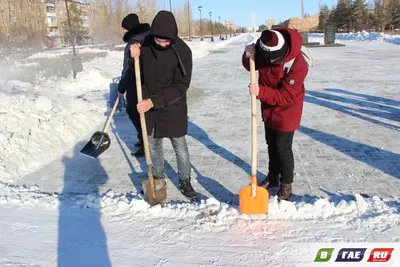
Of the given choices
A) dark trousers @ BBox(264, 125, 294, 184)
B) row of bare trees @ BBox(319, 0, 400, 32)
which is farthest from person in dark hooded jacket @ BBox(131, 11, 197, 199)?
row of bare trees @ BBox(319, 0, 400, 32)

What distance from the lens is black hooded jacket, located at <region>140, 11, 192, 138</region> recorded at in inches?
114

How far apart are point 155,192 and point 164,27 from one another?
1.52 meters

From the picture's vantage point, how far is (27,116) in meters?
5.29

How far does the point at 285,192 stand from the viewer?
3287 millimetres

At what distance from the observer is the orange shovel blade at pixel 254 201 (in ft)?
9.33

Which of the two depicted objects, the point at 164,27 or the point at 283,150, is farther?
the point at 283,150

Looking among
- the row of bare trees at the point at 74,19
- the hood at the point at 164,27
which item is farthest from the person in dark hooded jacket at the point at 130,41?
the row of bare trees at the point at 74,19

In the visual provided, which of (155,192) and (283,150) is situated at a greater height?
(283,150)

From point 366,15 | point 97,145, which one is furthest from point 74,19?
point 97,145

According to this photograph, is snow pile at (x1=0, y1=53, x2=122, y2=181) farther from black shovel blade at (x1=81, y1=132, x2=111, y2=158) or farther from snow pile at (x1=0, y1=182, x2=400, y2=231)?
snow pile at (x1=0, y1=182, x2=400, y2=231)

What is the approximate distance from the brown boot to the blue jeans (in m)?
0.95

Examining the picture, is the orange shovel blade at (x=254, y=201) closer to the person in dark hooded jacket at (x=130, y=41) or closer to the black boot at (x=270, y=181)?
the black boot at (x=270, y=181)

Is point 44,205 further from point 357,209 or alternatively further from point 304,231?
point 357,209

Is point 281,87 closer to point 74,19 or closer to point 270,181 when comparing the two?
point 270,181
